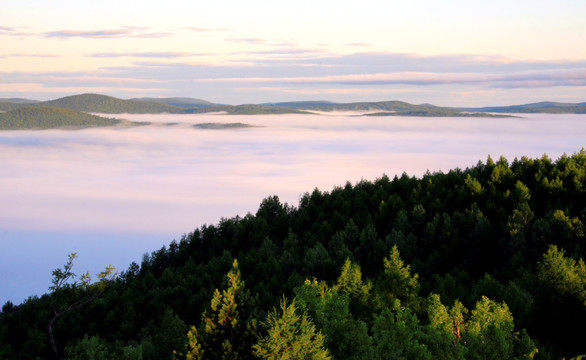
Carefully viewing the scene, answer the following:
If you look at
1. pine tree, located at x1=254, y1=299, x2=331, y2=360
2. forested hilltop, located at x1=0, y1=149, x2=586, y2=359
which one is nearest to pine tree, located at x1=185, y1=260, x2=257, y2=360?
forested hilltop, located at x1=0, y1=149, x2=586, y2=359

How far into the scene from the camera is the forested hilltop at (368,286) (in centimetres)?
3994

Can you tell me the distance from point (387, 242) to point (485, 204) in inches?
1231

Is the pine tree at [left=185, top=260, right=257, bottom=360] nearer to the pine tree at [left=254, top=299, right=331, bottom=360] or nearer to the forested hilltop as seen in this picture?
the forested hilltop

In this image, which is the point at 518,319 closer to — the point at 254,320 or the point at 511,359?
the point at 511,359

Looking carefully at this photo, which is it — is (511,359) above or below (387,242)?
above

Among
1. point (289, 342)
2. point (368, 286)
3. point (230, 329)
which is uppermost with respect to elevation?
point (289, 342)

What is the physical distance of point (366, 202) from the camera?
6442 inches

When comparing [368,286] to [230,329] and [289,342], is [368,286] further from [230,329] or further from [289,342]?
[289,342]

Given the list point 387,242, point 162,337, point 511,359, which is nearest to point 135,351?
point 162,337

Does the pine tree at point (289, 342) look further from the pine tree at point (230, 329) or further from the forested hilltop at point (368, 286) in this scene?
the pine tree at point (230, 329)

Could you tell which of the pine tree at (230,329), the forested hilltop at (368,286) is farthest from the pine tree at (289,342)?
the pine tree at (230,329)

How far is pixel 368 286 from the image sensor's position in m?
60.5

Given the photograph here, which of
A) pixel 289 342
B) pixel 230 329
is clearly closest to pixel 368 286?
pixel 230 329

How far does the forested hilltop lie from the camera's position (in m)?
39.9
